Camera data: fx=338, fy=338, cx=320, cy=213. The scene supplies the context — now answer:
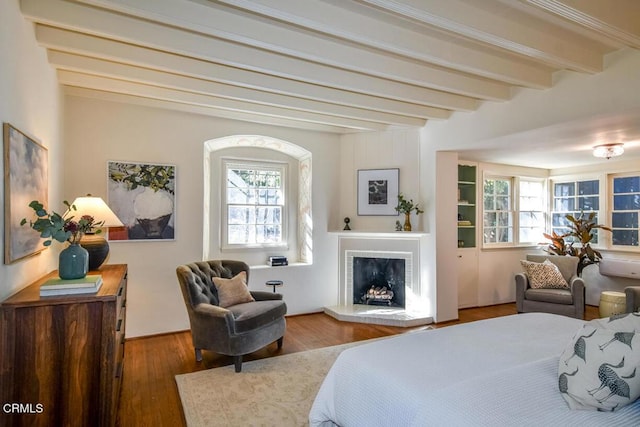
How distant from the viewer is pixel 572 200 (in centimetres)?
571

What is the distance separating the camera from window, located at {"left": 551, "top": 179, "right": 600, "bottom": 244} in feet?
17.7

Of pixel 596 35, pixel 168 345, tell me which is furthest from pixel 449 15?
pixel 168 345

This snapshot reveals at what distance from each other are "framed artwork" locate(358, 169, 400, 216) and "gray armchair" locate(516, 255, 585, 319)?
6.58 ft

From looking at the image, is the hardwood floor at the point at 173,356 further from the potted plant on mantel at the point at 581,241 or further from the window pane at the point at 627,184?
the window pane at the point at 627,184

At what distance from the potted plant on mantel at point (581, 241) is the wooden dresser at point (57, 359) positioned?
5.85 m

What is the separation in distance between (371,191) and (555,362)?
3459 mm

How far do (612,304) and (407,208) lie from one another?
9.13ft

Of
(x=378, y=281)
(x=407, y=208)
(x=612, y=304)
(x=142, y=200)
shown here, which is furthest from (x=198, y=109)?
(x=612, y=304)

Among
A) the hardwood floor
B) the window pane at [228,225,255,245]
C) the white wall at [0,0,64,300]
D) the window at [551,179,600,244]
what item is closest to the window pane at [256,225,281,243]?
the window pane at [228,225,255,245]

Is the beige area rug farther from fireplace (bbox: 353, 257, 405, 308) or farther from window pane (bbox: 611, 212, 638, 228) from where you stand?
window pane (bbox: 611, 212, 638, 228)

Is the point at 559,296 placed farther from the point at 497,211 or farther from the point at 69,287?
the point at 69,287

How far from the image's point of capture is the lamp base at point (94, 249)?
2.62 meters

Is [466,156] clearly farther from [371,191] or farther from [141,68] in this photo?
[141,68]

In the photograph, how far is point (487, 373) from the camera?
1.51 m
